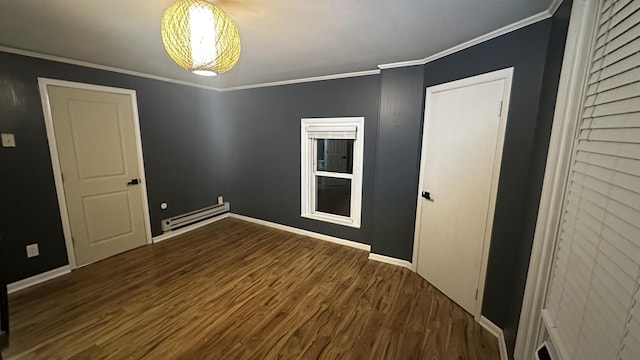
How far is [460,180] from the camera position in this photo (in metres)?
2.10

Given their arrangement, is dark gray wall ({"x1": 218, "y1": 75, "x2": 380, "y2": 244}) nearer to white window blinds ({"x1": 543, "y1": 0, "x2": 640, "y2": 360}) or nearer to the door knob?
the door knob

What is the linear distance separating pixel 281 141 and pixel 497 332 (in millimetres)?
3288

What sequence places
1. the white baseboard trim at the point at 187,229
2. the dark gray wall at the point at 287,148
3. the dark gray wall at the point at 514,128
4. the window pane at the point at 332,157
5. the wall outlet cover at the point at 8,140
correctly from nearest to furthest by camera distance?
the dark gray wall at the point at 514,128 → the dark gray wall at the point at 287,148 → the wall outlet cover at the point at 8,140 → the white baseboard trim at the point at 187,229 → the window pane at the point at 332,157

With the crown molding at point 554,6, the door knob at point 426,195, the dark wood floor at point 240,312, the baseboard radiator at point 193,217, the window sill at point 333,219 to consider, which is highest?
the crown molding at point 554,6

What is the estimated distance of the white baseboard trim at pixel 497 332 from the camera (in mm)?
1669

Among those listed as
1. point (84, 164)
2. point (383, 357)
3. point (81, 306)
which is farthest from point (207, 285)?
point (84, 164)

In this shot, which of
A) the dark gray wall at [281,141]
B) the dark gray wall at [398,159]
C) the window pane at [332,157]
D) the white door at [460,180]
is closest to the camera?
the white door at [460,180]

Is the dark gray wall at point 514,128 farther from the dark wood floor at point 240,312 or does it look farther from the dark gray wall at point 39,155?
the dark gray wall at point 39,155

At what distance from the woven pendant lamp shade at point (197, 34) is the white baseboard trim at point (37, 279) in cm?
295

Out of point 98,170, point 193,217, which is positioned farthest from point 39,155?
point 193,217

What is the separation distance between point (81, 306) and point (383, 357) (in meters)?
2.66

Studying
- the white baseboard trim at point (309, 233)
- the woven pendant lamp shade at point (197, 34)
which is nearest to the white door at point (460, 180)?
the white baseboard trim at point (309, 233)

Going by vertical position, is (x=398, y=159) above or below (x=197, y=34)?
below

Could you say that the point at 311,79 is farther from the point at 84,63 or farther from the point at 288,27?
the point at 84,63
